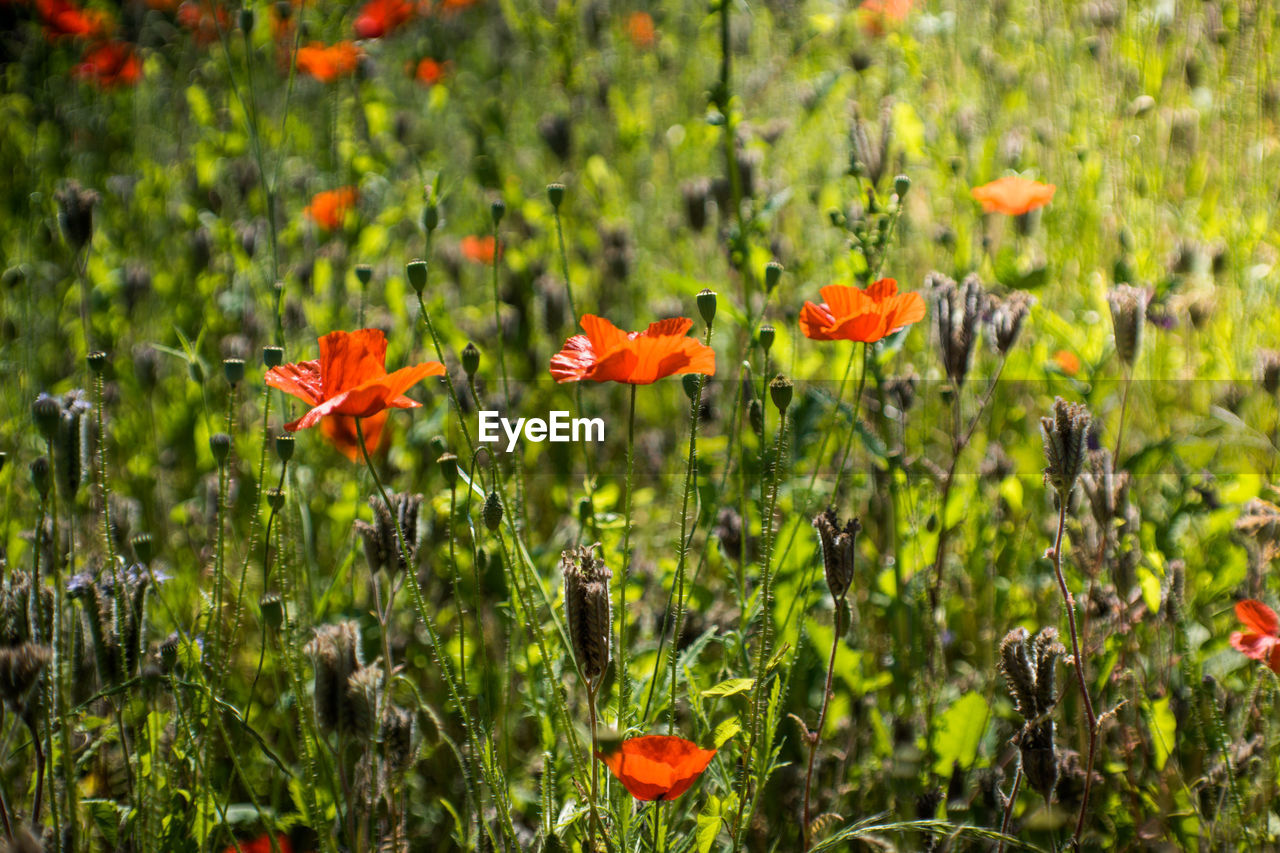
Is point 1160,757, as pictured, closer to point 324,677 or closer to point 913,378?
point 913,378

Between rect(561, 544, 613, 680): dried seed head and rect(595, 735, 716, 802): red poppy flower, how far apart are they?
9 cm

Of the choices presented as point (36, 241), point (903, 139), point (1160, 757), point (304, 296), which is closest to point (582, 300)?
point (304, 296)

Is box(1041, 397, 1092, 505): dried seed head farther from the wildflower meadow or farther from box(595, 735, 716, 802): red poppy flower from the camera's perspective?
box(595, 735, 716, 802): red poppy flower

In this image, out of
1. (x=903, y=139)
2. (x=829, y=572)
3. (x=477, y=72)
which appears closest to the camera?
(x=829, y=572)

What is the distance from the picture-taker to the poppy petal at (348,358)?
3.85 ft

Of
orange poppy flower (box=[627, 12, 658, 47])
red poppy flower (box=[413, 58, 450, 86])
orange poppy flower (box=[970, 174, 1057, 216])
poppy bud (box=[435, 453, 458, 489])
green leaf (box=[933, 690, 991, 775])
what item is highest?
orange poppy flower (box=[627, 12, 658, 47])

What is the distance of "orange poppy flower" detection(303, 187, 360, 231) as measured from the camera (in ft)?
8.67

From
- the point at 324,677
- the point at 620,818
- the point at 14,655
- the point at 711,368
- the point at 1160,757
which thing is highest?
the point at 711,368

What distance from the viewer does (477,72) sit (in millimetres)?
4812

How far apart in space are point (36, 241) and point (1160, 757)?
3.58 metres

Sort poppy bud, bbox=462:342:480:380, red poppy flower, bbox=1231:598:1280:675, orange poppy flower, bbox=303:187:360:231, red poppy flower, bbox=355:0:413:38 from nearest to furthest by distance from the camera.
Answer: red poppy flower, bbox=1231:598:1280:675 < poppy bud, bbox=462:342:480:380 < orange poppy flower, bbox=303:187:360:231 < red poppy flower, bbox=355:0:413:38

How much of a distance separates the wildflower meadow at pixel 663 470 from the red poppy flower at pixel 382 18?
0.03 m

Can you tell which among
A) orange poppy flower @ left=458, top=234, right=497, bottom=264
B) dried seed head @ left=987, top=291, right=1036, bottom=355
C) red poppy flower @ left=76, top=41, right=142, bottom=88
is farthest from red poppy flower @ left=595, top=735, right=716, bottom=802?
red poppy flower @ left=76, top=41, right=142, bottom=88

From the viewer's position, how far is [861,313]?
1.24 metres
